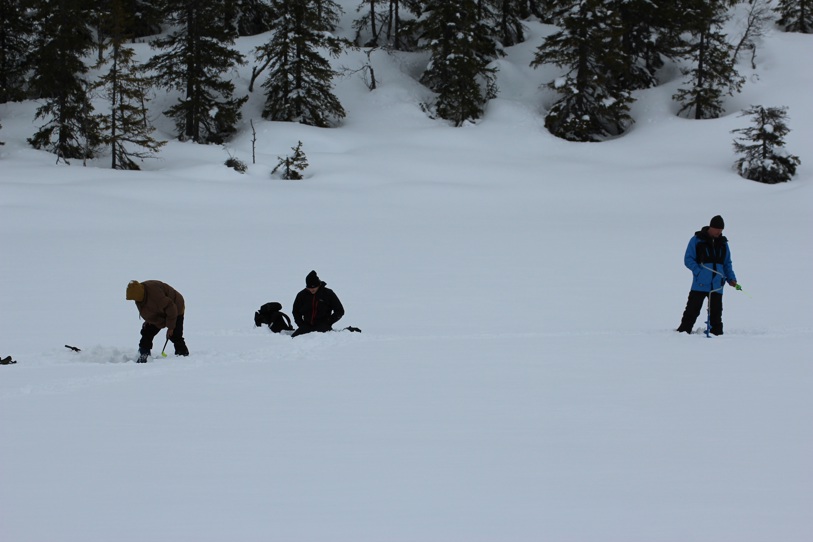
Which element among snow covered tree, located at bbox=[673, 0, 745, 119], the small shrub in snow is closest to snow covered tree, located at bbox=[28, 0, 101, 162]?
the small shrub in snow

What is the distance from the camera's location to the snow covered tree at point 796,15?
40.3m

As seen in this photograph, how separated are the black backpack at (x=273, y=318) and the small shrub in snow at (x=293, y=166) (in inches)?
708

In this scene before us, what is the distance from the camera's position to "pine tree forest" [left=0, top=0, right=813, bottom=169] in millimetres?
29656

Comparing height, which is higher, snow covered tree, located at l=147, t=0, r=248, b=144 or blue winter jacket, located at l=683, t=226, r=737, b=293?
snow covered tree, located at l=147, t=0, r=248, b=144

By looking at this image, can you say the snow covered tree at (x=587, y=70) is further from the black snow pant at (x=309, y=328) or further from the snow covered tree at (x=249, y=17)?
the black snow pant at (x=309, y=328)

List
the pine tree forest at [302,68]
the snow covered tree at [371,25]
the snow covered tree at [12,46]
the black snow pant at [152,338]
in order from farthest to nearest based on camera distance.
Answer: the snow covered tree at [371,25]
the snow covered tree at [12,46]
the pine tree forest at [302,68]
the black snow pant at [152,338]

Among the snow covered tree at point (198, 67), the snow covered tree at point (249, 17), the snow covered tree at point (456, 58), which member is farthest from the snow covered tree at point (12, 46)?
the snow covered tree at point (456, 58)

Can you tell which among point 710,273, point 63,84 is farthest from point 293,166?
point 710,273

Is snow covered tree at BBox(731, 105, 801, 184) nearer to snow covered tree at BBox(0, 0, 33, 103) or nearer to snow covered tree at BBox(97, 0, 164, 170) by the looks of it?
snow covered tree at BBox(97, 0, 164, 170)

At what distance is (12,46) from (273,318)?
33165mm

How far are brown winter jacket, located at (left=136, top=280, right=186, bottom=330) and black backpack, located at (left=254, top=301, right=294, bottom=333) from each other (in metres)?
2.16

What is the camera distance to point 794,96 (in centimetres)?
3328

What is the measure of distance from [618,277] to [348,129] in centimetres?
2315

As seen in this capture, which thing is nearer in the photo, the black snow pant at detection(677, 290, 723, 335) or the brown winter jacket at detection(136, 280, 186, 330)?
the brown winter jacket at detection(136, 280, 186, 330)
